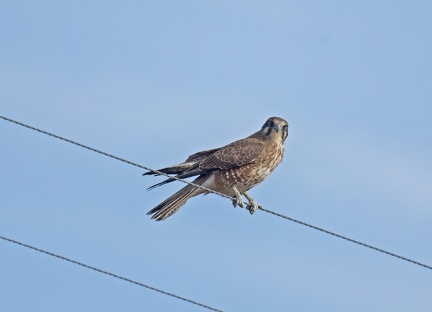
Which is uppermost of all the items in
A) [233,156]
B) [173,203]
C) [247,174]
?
[233,156]

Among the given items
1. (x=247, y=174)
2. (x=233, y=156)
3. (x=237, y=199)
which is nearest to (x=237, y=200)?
(x=237, y=199)

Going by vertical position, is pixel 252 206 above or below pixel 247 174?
below

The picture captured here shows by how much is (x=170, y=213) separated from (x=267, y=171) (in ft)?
3.84

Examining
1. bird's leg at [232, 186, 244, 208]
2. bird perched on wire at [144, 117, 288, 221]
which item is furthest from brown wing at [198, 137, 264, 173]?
bird's leg at [232, 186, 244, 208]

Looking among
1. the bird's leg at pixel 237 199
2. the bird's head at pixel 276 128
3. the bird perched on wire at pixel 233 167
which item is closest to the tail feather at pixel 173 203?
the bird perched on wire at pixel 233 167

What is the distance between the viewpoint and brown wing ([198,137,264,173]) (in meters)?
11.4

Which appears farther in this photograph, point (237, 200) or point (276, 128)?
point (276, 128)

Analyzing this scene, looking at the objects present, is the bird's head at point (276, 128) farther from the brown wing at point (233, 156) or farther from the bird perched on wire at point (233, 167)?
the brown wing at point (233, 156)

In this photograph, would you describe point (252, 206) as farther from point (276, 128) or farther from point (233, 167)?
point (276, 128)

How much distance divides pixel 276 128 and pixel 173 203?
58.0 inches

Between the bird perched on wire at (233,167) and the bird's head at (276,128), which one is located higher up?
the bird's head at (276,128)

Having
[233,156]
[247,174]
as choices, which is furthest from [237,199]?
A: [233,156]

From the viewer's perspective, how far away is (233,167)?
1138 cm

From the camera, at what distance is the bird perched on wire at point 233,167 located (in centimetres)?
1115
